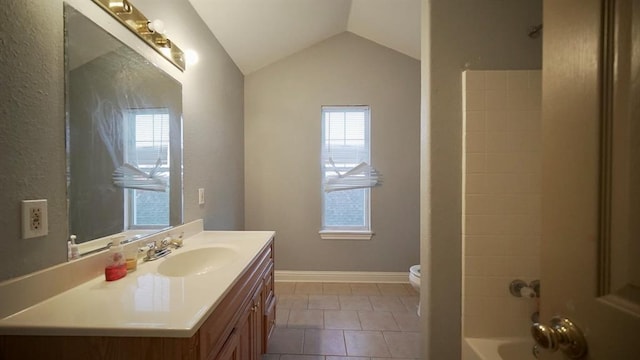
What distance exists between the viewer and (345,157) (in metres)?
3.06

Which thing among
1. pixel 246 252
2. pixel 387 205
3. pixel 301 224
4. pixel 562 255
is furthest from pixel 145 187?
pixel 387 205

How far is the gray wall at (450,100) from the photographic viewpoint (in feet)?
4.12

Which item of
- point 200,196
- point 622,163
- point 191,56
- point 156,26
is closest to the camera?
point 622,163

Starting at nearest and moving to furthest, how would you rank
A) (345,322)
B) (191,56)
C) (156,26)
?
(156,26) < (191,56) < (345,322)

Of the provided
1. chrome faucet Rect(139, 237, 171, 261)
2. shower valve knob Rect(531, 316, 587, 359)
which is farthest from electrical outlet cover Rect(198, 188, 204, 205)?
shower valve knob Rect(531, 316, 587, 359)

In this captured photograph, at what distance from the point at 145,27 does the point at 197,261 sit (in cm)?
126

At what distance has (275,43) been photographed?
270 cm

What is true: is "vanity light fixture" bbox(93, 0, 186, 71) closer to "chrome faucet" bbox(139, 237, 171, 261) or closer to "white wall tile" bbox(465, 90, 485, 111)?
"chrome faucet" bbox(139, 237, 171, 261)

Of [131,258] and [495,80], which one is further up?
[495,80]

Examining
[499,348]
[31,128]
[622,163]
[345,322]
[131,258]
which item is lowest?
[345,322]

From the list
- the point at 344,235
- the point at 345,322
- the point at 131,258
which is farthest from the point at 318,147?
the point at 131,258

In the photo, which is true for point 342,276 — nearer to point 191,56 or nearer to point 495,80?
point 495,80

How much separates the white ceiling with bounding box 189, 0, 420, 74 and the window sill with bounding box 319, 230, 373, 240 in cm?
206

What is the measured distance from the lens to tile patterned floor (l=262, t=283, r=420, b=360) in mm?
1854
